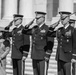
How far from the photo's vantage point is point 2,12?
19562 mm

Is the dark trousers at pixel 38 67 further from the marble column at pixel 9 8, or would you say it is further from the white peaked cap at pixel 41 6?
the white peaked cap at pixel 41 6

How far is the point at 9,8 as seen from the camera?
59.2 ft

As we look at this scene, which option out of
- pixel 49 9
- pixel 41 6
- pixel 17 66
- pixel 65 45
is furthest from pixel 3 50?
pixel 49 9

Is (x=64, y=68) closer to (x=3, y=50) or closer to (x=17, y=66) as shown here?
(x=17, y=66)

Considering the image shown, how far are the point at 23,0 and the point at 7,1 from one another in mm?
926

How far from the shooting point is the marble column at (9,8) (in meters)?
18.0

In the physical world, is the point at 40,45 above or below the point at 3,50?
above

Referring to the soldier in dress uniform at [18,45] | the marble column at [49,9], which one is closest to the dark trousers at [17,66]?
the soldier in dress uniform at [18,45]

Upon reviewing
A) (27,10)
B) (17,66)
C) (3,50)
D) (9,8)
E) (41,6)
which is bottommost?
(17,66)

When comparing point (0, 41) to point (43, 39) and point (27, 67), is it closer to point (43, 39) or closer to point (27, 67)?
point (43, 39)

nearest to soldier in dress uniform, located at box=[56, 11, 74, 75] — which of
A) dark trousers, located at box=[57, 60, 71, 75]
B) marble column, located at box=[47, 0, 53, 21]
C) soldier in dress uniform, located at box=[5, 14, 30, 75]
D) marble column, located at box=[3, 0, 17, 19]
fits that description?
dark trousers, located at box=[57, 60, 71, 75]

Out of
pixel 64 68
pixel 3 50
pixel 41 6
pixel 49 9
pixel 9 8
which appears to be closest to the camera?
pixel 64 68

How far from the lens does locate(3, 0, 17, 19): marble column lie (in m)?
18.0

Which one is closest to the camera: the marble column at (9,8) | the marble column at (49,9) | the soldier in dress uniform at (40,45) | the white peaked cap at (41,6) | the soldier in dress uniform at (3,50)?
the soldier in dress uniform at (3,50)
